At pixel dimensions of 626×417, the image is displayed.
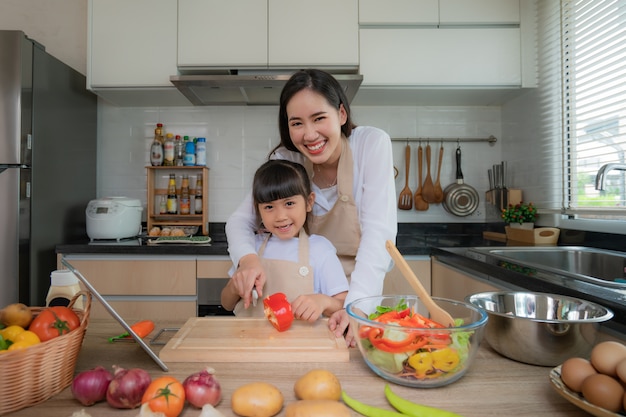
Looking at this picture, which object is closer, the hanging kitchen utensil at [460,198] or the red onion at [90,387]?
the red onion at [90,387]

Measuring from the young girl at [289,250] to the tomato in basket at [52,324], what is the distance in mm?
629

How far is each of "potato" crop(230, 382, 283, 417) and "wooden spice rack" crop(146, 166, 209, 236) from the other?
2112 millimetres

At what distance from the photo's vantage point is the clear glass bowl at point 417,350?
0.57 metres

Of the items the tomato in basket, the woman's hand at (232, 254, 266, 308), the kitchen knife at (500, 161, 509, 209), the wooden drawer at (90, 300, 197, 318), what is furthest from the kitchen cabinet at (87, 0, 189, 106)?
the kitchen knife at (500, 161, 509, 209)

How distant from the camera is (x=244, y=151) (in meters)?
2.68

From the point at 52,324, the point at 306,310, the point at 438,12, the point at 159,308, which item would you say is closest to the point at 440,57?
the point at 438,12

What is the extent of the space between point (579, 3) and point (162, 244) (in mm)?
2419

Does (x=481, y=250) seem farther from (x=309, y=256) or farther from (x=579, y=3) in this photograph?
(x=579, y=3)

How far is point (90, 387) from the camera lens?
0.54 metres

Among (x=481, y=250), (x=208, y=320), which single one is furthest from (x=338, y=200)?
(x=481, y=250)

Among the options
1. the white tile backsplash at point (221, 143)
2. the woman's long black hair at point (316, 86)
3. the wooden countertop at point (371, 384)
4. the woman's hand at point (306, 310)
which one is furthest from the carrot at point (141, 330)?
the white tile backsplash at point (221, 143)

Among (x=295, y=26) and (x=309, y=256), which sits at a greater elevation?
(x=295, y=26)

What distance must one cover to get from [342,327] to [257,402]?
13.8 inches

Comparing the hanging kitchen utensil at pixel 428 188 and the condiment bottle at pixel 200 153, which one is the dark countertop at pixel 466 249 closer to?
the hanging kitchen utensil at pixel 428 188
